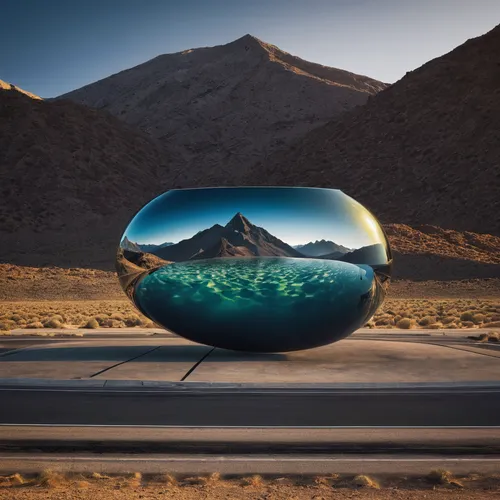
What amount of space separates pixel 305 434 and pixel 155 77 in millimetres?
138811

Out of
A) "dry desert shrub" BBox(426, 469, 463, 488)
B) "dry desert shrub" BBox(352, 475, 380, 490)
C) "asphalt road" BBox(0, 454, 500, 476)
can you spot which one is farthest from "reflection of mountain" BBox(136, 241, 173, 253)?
"dry desert shrub" BBox(426, 469, 463, 488)

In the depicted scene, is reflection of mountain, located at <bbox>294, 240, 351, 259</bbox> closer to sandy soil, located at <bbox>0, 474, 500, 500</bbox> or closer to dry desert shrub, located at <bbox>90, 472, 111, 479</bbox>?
sandy soil, located at <bbox>0, 474, 500, 500</bbox>

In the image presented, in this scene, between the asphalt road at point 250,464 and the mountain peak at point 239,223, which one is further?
the mountain peak at point 239,223

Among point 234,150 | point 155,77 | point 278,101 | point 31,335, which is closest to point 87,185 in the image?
point 234,150

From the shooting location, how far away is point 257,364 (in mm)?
12555

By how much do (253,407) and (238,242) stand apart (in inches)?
112

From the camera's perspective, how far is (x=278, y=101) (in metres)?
114

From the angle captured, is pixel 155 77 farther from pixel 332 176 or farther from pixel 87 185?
pixel 332 176

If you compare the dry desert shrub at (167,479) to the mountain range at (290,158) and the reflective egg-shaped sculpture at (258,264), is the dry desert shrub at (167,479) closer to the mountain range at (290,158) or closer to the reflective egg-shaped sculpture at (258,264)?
the reflective egg-shaped sculpture at (258,264)

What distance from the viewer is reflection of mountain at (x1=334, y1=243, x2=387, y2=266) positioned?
12.2m

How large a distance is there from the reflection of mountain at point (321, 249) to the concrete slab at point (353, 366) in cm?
164

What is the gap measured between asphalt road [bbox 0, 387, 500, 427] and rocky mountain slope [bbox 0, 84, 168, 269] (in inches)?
2442

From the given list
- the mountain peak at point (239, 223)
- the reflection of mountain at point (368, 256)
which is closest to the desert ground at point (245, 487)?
the mountain peak at point (239, 223)

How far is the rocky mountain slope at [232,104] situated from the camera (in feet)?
341
